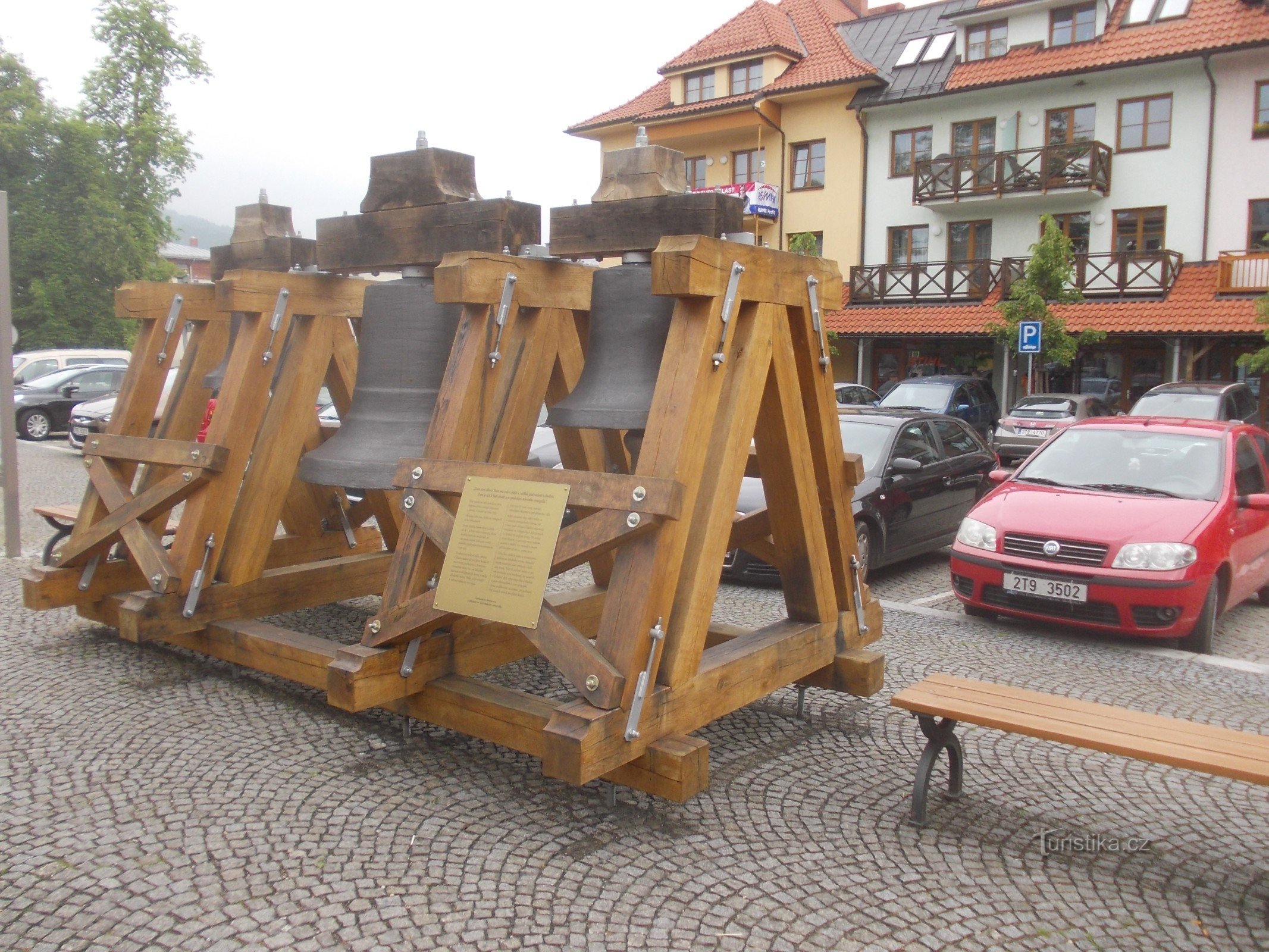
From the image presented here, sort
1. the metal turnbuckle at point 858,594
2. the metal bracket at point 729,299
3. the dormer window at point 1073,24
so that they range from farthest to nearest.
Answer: the dormer window at point 1073,24 < the metal turnbuckle at point 858,594 < the metal bracket at point 729,299

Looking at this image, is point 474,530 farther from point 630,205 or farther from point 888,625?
point 888,625

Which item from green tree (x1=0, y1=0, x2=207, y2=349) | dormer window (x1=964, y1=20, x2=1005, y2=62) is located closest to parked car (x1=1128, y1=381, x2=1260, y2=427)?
dormer window (x1=964, y1=20, x2=1005, y2=62)

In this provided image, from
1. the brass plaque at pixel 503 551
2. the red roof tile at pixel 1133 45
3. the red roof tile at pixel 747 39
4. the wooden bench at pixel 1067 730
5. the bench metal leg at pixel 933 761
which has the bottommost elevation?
the bench metal leg at pixel 933 761

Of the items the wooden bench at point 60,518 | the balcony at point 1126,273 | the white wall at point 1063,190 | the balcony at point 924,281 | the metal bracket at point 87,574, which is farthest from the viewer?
the balcony at point 924,281

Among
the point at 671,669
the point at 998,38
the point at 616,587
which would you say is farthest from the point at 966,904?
the point at 998,38

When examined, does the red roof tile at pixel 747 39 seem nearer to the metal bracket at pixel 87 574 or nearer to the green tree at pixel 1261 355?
the green tree at pixel 1261 355

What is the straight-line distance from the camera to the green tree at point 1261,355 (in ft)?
67.2

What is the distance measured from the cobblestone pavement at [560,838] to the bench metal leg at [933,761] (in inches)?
3.6

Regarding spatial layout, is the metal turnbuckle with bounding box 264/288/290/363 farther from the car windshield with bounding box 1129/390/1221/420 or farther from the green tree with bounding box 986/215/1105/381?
the green tree with bounding box 986/215/1105/381

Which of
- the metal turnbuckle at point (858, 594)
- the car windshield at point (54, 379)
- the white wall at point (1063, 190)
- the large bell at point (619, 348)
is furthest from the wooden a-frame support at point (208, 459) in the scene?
the white wall at point (1063, 190)

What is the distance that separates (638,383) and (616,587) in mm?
925

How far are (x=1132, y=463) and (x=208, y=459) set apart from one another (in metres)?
6.19

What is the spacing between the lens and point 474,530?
12.8 feet

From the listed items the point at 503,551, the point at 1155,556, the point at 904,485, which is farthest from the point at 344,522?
the point at 1155,556
